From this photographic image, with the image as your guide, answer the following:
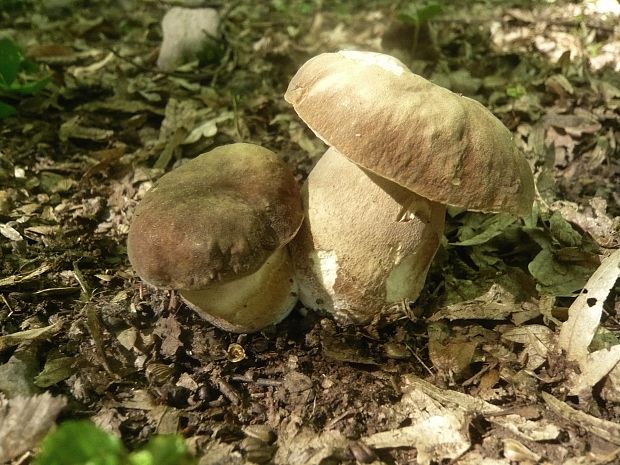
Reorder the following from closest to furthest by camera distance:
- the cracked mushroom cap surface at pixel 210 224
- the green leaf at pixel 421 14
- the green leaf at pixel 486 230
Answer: the cracked mushroom cap surface at pixel 210 224
the green leaf at pixel 486 230
the green leaf at pixel 421 14

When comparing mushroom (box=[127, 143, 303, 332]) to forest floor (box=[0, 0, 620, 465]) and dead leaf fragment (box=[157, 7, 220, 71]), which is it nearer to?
forest floor (box=[0, 0, 620, 465])

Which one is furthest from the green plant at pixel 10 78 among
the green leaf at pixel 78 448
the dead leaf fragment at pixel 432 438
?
the dead leaf fragment at pixel 432 438

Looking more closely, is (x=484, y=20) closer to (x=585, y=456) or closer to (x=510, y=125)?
(x=510, y=125)

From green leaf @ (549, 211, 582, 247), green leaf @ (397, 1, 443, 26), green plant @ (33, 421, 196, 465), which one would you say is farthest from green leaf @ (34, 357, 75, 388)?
green leaf @ (397, 1, 443, 26)

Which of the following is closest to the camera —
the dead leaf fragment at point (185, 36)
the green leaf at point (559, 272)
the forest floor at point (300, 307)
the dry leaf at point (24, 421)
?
the dry leaf at point (24, 421)

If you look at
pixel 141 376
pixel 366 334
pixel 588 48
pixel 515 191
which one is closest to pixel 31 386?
pixel 141 376

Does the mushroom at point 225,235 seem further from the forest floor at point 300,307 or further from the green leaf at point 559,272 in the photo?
the green leaf at point 559,272

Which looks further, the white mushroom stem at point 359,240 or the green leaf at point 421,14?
the green leaf at point 421,14

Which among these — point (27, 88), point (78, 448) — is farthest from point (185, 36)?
point (78, 448)
